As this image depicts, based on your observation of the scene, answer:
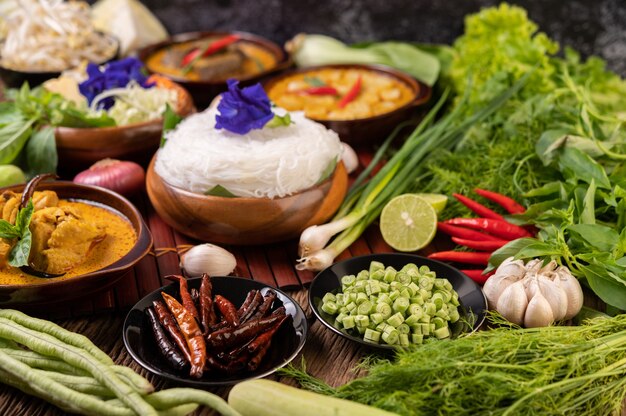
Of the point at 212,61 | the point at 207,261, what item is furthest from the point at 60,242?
the point at 212,61

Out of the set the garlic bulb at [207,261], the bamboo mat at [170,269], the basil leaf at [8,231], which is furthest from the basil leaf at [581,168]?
the basil leaf at [8,231]

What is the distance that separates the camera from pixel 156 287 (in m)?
Result: 2.82

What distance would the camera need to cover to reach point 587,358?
2090mm

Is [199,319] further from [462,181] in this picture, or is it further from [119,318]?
[462,181]

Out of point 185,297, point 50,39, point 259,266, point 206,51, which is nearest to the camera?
point 185,297

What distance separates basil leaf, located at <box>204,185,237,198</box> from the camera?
9.41 feet

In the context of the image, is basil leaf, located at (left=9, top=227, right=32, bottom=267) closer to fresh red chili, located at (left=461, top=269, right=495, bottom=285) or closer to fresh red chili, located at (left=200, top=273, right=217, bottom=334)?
fresh red chili, located at (left=200, top=273, right=217, bottom=334)


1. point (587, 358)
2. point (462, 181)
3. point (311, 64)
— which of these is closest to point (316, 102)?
point (311, 64)

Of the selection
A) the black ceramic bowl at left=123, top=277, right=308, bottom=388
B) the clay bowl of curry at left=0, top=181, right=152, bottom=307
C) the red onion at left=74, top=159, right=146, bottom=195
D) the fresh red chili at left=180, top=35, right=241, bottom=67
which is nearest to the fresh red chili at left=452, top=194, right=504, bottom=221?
the black ceramic bowl at left=123, top=277, right=308, bottom=388

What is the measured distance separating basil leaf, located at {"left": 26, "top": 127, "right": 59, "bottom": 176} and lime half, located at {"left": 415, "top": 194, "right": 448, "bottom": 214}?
1727mm

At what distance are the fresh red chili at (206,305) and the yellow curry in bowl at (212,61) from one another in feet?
7.01

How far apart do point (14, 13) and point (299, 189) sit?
2.71m

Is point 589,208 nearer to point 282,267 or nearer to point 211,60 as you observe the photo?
point 282,267

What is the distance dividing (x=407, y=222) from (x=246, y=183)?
0.70 meters
